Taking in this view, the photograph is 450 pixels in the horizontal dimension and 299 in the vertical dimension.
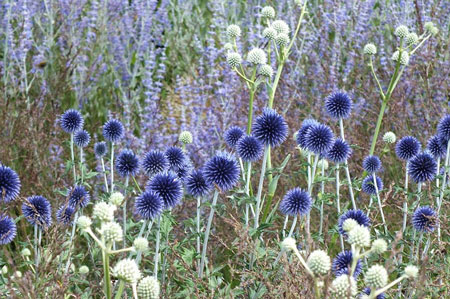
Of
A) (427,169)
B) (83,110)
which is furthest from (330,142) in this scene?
(83,110)

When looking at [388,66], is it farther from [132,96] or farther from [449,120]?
[449,120]

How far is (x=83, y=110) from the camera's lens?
5664mm

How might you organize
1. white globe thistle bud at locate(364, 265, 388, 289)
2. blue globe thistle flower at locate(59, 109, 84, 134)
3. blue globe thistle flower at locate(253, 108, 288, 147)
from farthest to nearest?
blue globe thistle flower at locate(59, 109, 84, 134) < blue globe thistle flower at locate(253, 108, 288, 147) < white globe thistle bud at locate(364, 265, 388, 289)

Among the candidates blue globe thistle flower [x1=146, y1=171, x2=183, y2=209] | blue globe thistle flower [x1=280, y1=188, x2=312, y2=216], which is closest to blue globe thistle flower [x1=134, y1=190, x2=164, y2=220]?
blue globe thistle flower [x1=146, y1=171, x2=183, y2=209]

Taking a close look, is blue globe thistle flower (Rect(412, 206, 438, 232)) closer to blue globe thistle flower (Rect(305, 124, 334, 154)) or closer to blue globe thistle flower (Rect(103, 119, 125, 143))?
blue globe thistle flower (Rect(305, 124, 334, 154))

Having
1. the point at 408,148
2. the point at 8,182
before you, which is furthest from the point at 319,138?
the point at 8,182

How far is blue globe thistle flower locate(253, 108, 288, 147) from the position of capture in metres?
2.88

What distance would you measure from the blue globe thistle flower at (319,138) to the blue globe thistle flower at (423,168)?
0.53 meters

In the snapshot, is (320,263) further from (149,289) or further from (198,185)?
(198,185)

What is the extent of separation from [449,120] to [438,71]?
2.44 metres

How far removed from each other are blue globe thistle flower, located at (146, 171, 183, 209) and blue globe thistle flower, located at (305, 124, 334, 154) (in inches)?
24.4

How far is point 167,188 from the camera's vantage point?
263cm

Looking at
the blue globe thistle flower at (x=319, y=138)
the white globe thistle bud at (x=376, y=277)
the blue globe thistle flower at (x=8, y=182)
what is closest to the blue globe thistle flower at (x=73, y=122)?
the blue globe thistle flower at (x=8, y=182)

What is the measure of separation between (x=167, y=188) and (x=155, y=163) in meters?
0.36
